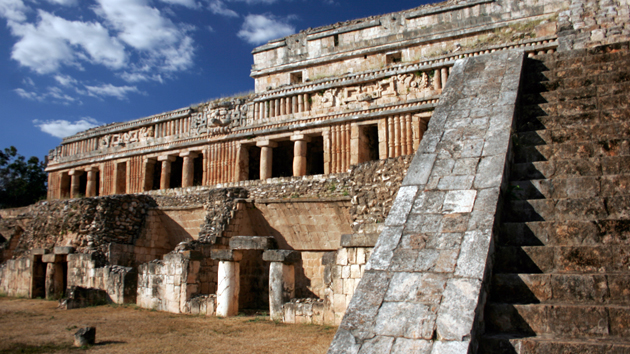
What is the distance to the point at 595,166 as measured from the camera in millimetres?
4633

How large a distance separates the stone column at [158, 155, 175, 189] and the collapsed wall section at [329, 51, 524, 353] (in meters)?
14.8

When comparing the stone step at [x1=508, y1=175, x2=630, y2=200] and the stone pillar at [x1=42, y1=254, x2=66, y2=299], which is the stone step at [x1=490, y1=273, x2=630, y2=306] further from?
the stone pillar at [x1=42, y1=254, x2=66, y2=299]

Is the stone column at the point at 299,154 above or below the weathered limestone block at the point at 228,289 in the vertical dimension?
above

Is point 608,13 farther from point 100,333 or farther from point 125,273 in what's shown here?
point 125,273

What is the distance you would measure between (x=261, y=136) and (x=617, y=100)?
1186cm

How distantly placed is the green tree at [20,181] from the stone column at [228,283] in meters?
22.9

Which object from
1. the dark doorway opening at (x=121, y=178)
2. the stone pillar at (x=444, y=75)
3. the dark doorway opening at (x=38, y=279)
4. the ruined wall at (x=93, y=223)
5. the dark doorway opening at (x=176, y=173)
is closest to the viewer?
the stone pillar at (x=444, y=75)

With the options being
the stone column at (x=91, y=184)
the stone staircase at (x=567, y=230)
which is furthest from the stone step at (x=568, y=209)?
the stone column at (x=91, y=184)

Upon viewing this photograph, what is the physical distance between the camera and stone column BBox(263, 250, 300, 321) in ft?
29.9

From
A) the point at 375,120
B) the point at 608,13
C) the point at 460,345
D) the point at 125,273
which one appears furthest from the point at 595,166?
the point at 125,273

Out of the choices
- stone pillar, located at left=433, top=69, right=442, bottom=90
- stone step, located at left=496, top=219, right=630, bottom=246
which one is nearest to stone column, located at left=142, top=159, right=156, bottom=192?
stone pillar, located at left=433, top=69, right=442, bottom=90

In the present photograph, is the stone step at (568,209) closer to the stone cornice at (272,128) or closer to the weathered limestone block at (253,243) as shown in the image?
the weathered limestone block at (253,243)

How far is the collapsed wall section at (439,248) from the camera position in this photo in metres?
3.23

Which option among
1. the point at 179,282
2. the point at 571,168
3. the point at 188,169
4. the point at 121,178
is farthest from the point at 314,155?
the point at 571,168
